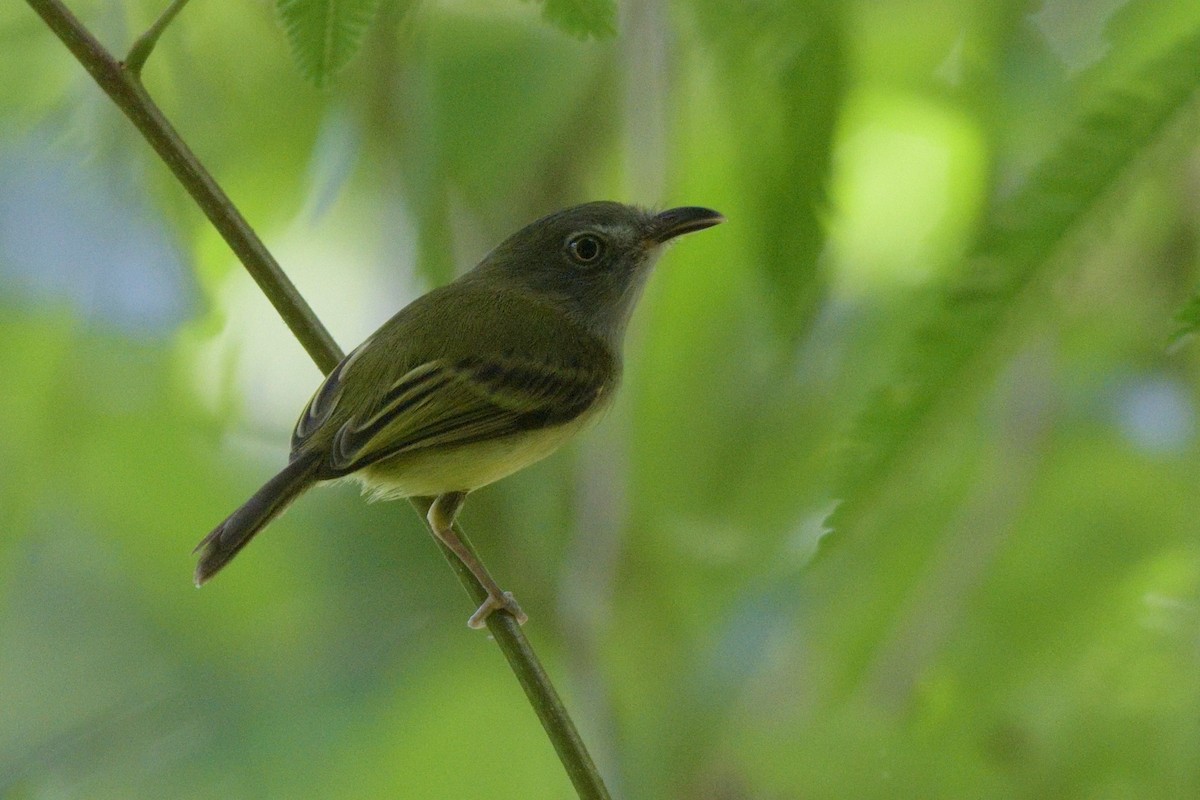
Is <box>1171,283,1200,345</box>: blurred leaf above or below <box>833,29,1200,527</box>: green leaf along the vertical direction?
below

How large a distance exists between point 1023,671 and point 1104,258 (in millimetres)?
1199

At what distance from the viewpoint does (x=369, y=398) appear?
2590 millimetres

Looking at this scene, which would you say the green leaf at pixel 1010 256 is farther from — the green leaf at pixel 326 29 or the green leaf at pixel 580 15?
the green leaf at pixel 326 29

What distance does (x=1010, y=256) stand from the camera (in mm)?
1022

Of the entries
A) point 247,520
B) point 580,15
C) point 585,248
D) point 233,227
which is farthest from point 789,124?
point 585,248

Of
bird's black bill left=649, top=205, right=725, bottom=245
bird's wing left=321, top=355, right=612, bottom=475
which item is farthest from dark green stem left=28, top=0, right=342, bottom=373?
bird's black bill left=649, top=205, right=725, bottom=245

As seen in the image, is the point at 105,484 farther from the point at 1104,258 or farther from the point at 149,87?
the point at 1104,258

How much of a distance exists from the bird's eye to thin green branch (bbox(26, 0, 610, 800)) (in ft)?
4.57

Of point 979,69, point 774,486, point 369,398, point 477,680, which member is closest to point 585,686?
point 477,680

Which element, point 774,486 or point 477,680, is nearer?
point 774,486

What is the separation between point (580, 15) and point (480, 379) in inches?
61.9

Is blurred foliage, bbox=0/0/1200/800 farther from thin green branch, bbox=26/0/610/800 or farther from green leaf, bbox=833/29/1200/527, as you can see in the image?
green leaf, bbox=833/29/1200/527

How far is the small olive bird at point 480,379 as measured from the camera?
8.05 feet

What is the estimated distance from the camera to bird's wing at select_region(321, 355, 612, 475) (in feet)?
8.21
